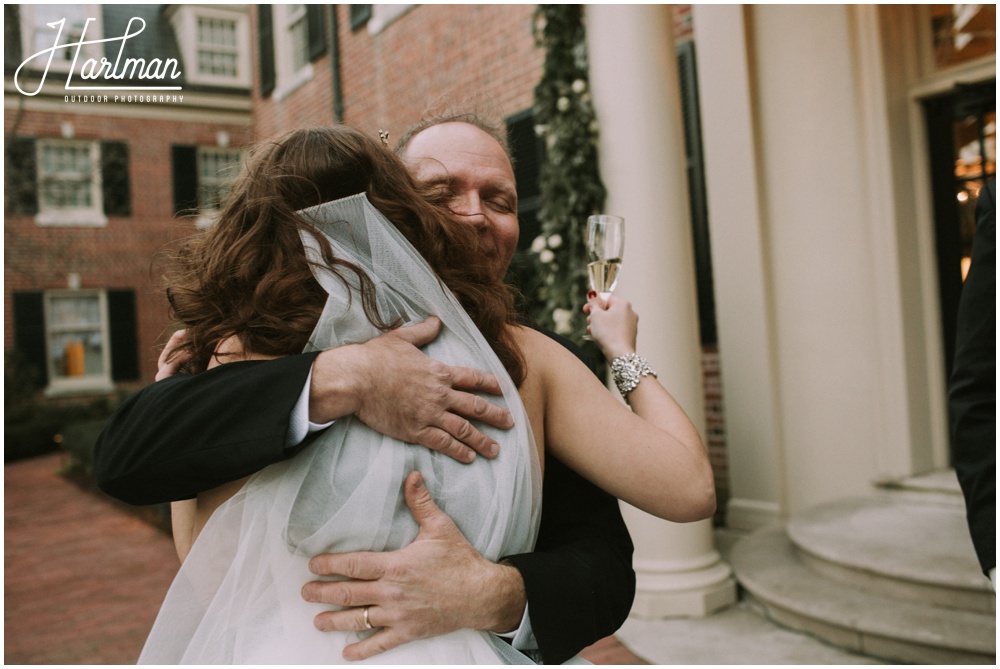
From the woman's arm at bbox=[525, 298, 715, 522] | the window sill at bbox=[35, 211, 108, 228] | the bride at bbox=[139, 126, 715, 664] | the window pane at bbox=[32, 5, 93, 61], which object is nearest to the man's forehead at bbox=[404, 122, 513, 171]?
the bride at bbox=[139, 126, 715, 664]

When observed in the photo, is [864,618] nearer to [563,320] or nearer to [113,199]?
[563,320]

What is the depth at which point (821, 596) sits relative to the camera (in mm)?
4000

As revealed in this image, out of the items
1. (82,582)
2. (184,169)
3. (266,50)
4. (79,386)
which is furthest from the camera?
(184,169)

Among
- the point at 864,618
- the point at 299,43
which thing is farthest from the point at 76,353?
the point at 864,618

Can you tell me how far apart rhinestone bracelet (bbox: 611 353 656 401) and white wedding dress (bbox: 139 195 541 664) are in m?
0.29

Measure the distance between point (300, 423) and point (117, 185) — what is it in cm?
1803

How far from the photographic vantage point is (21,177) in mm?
12711

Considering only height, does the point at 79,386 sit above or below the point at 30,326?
below

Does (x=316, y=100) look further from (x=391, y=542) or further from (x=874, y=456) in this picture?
(x=391, y=542)

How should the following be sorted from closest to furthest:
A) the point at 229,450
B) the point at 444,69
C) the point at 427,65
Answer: the point at 229,450 → the point at 444,69 → the point at 427,65

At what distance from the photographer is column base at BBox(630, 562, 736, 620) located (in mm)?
4379

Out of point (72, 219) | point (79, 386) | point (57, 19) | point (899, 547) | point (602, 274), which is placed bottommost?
point (899, 547)

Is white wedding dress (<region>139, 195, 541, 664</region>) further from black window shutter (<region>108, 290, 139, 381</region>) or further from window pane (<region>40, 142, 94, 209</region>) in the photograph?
black window shutter (<region>108, 290, 139, 381</region>)

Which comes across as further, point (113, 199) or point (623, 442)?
point (113, 199)
